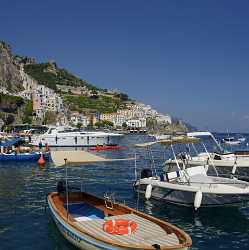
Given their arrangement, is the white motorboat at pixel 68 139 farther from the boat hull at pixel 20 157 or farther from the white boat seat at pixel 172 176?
the white boat seat at pixel 172 176

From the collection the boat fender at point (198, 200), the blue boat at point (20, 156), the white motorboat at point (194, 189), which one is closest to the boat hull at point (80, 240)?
the white motorboat at point (194, 189)

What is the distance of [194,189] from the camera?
82.5 ft

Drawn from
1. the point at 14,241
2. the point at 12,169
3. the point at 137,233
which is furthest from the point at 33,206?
the point at 12,169

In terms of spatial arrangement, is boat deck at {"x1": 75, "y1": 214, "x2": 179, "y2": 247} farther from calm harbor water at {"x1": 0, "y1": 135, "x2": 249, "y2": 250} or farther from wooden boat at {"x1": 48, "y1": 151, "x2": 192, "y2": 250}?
calm harbor water at {"x1": 0, "y1": 135, "x2": 249, "y2": 250}

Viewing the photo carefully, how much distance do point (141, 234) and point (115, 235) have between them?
108cm

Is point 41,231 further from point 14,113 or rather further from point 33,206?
point 14,113

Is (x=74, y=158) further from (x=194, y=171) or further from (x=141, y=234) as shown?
(x=194, y=171)

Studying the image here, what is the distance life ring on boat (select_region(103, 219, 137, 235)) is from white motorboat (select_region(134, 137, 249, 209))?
24.4ft

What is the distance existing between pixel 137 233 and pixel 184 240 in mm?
2206

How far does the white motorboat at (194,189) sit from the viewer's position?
960 inches

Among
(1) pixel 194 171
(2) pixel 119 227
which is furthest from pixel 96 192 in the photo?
(2) pixel 119 227

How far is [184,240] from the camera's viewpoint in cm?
1502

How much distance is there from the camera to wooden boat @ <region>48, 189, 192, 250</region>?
14.8 m

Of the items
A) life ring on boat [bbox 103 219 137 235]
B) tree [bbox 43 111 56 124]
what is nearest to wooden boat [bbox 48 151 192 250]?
life ring on boat [bbox 103 219 137 235]
